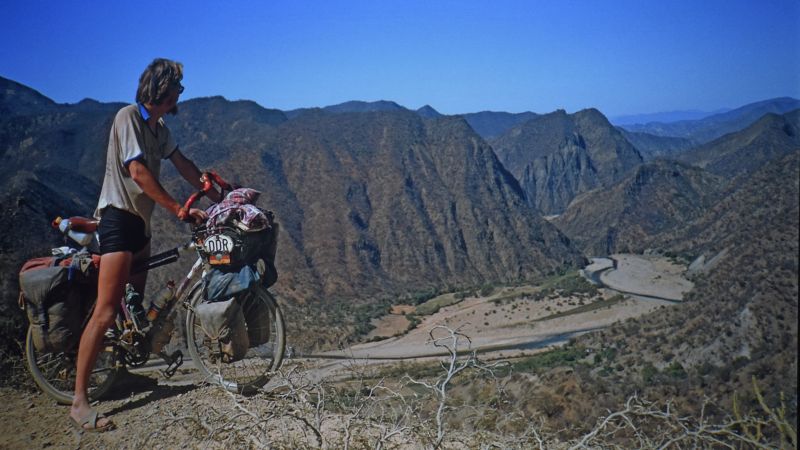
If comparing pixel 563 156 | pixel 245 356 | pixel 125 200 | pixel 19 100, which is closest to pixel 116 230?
pixel 125 200

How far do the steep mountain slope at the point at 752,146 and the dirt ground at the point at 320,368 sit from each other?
4649 centimetres

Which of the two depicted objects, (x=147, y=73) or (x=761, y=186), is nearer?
(x=147, y=73)

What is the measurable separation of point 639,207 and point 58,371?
100 m

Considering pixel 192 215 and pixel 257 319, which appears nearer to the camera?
pixel 192 215

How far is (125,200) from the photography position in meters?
3.55

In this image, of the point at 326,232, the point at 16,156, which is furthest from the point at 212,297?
the point at 16,156

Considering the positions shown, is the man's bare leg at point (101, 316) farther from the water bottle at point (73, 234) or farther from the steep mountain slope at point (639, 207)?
the steep mountain slope at point (639, 207)

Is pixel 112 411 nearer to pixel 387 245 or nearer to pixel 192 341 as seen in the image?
pixel 192 341

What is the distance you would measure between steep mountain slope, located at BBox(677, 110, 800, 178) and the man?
350 ft

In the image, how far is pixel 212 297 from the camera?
363 centimetres

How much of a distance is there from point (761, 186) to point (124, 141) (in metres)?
63.5

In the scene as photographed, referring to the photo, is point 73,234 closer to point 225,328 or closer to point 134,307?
point 134,307

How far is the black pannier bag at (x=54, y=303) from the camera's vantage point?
12.5 ft

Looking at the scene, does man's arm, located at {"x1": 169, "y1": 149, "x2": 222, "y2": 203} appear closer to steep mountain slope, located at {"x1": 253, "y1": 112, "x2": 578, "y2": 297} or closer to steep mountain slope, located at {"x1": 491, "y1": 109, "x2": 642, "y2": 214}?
steep mountain slope, located at {"x1": 253, "y1": 112, "x2": 578, "y2": 297}
